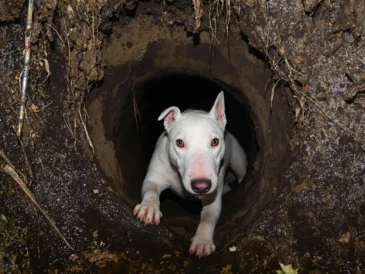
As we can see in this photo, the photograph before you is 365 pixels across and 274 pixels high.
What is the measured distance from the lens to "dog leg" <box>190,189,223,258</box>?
4.49m

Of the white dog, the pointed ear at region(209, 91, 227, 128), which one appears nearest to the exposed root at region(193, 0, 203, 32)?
the white dog

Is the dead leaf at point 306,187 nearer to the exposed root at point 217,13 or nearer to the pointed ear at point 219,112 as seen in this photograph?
the pointed ear at point 219,112

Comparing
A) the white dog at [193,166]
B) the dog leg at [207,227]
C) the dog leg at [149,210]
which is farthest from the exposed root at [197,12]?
the dog leg at [207,227]

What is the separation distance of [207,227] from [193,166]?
863 mm

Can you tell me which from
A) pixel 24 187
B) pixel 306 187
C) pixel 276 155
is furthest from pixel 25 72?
pixel 306 187

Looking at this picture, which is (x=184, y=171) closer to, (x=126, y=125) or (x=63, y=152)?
(x=63, y=152)

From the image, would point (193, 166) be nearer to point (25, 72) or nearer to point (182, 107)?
point (25, 72)

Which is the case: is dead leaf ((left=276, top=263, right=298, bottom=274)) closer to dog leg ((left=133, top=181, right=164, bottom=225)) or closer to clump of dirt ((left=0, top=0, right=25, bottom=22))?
dog leg ((left=133, top=181, right=164, bottom=225))

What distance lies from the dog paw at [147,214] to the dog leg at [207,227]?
0.44 m

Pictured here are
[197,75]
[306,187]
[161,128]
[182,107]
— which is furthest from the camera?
[182,107]

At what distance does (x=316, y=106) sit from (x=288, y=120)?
0.47m

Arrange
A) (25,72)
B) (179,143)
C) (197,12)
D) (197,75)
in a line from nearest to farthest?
(25,72), (197,12), (179,143), (197,75)

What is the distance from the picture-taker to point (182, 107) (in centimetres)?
825

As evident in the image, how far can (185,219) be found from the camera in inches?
216
